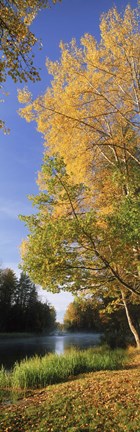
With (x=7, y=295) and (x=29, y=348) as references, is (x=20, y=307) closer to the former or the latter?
(x=7, y=295)

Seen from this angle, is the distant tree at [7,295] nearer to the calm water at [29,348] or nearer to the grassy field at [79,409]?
the calm water at [29,348]

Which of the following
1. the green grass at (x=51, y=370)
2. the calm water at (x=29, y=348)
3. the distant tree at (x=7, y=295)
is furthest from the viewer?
the distant tree at (x=7, y=295)

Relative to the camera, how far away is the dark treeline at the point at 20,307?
5904 cm

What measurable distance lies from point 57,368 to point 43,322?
6400 cm

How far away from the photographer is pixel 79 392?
22.6 feet

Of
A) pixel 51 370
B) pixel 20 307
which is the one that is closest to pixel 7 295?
pixel 20 307

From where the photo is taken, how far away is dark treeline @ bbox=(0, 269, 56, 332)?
59041 mm

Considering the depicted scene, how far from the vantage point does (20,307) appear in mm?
63562

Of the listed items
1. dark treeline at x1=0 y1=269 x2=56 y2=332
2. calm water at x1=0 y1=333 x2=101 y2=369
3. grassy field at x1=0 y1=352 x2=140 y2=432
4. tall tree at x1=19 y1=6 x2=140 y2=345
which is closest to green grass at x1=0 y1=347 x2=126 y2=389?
grassy field at x1=0 y1=352 x2=140 y2=432

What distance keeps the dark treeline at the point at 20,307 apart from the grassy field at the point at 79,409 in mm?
52086

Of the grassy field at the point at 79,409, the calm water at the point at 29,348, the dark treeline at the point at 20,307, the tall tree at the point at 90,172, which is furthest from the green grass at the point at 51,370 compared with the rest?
the dark treeline at the point at 20,307

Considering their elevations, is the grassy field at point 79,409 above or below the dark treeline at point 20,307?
below

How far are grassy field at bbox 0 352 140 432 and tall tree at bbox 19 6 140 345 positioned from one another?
2.20m

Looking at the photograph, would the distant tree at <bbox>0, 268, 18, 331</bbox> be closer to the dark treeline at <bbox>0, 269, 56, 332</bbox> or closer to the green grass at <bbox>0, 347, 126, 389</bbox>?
the dark treeline at <bbox>0, 269, 56, 332</bbox>
